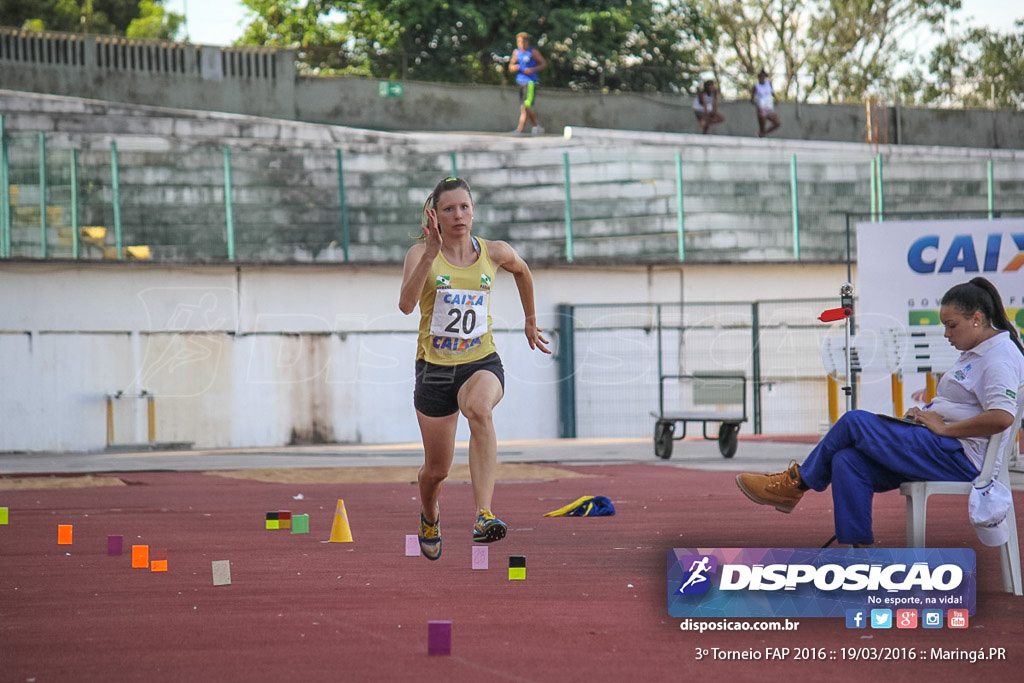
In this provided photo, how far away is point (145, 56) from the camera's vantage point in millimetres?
29234

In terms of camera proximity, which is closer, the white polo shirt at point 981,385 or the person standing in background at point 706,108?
the white polo shirt at point 981,385

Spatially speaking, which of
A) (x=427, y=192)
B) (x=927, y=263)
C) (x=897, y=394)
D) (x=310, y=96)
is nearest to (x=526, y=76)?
(x=310, y=96)

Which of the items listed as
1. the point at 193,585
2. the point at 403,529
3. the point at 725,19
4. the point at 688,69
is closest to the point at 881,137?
the point at 688,69

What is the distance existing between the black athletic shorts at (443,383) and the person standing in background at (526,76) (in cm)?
2189

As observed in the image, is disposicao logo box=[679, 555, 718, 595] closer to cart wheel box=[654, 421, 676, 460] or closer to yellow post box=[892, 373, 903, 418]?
yellow post box=[892, 373, 903, 418]

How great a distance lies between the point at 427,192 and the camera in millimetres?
23734

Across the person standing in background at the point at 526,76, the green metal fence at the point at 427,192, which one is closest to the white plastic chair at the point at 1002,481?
the green metal fence at the point at 427,192

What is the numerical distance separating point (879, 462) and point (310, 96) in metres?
25.1

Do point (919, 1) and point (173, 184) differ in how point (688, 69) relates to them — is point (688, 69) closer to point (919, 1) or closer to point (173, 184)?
point (919, 1)

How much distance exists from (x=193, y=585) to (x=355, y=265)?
15241mm

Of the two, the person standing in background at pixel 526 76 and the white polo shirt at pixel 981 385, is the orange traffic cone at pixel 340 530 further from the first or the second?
the person standing in background at pixel 526 76

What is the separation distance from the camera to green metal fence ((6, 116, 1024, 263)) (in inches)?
848

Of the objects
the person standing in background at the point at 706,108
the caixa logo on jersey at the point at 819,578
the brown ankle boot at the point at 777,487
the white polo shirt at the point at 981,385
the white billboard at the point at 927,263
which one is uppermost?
the person standing in background at the point at 706,108

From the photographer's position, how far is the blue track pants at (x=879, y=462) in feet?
20.6
